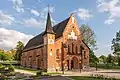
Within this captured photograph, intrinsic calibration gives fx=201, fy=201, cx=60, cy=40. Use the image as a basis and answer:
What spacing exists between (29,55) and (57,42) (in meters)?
21.5

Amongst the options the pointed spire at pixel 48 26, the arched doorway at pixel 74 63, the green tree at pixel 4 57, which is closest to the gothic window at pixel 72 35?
the arched doorway at pixel 74 63

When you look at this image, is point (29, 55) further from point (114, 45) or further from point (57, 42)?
point (114, 45)

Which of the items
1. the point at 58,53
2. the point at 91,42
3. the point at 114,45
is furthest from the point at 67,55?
Result: the point at 114,45

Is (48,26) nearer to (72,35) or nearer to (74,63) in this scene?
(72,35)

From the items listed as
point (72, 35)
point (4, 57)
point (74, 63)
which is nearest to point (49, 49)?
point (72, 35)

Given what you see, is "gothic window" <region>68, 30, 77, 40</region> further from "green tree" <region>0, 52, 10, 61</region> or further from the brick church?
"green tree" <region>0, 52, 10, 61</region>

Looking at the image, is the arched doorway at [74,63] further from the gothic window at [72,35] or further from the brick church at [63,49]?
the gothic window at [72,35]

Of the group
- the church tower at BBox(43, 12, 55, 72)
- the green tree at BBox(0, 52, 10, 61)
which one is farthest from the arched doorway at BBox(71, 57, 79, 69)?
the green tree at BBox(0, 52, 10, 61)

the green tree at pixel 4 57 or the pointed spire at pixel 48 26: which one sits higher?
the pointed spire at pixel 48 26

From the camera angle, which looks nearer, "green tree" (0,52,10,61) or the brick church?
the brick church

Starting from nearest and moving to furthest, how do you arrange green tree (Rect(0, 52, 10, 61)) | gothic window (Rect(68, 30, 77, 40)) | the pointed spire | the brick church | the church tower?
the church tower, the brick church, the pointed spire, gothic window (Rect(68, 30, 77, 40)), green tree (Rect(0, 52, 10, 61))

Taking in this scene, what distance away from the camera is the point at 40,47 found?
179 feet

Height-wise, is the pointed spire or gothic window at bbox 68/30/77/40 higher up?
the pointed spire

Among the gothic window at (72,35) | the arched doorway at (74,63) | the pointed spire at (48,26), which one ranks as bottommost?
the arched doorway at (74,63)
